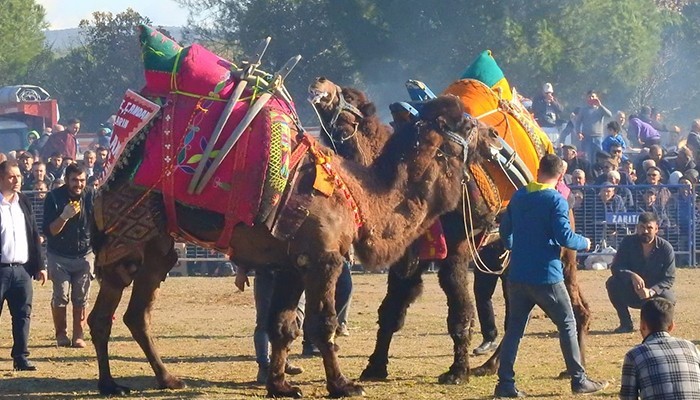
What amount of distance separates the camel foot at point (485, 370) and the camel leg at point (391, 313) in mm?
789

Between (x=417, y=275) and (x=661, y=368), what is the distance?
4.21m

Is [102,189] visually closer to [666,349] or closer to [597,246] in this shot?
[666,349]

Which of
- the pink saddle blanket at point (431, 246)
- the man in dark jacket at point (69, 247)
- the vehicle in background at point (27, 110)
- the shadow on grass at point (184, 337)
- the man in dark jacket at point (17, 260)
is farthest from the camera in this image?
the vehicle in background at point (27, 110)

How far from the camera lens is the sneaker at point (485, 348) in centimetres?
1294

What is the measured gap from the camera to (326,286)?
32.5 ft

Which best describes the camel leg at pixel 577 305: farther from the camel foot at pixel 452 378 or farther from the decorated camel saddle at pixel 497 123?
the camel foot at pixel 452 378

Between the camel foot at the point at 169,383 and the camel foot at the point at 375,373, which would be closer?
the camel foot at the point at 169,383

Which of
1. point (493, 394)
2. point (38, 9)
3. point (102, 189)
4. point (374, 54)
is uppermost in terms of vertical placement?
point (38, 9)

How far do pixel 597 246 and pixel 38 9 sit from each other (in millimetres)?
35295

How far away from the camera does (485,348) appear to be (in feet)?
42.7

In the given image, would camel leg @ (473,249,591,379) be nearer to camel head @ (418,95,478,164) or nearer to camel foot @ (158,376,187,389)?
camel head @ (418,95,478,164)

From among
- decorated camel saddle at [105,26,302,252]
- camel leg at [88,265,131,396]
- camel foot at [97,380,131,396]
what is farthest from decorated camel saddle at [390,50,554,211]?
camel foot at [97,380,131,396]

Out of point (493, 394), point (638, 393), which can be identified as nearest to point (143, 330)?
point (493, 394)

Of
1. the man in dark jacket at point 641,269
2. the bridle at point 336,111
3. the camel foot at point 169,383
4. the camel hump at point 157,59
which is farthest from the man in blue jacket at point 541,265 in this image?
the man in dark jacket at point 641,269
